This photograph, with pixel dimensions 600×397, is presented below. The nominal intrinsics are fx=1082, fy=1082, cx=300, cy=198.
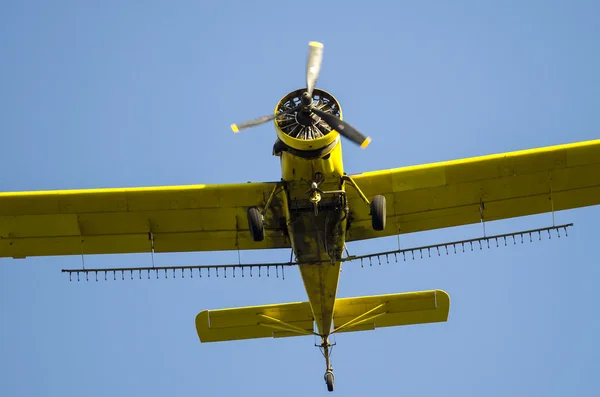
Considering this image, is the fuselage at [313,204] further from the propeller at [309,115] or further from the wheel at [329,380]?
the wheel at [329,380]

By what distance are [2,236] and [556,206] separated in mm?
11866

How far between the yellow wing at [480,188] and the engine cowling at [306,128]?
1.73 meters

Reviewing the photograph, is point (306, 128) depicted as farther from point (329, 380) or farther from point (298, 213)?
point (329, 380)

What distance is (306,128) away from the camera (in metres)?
20.6

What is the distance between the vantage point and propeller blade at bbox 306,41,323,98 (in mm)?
20734

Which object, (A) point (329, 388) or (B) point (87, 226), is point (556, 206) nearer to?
(A) point (329, 388)

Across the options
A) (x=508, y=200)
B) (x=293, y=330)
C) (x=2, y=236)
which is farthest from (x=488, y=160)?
(x=2, y=236)

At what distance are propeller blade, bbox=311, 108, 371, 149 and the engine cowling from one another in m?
0.16

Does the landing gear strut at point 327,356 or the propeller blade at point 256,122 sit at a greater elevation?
the propeller blade at point 256,122

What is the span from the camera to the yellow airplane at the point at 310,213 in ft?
71.5

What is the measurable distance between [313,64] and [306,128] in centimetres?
138

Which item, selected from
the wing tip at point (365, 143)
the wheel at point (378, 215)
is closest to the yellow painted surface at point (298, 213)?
the wheel at point (378, 215)

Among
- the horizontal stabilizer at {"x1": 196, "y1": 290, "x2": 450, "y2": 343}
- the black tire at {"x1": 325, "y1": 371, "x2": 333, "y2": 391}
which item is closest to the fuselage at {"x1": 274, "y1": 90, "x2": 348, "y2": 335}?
the horizontal stabilizer at {"x1": 196, "y1": 290, "x2": 450, "y2": 343}

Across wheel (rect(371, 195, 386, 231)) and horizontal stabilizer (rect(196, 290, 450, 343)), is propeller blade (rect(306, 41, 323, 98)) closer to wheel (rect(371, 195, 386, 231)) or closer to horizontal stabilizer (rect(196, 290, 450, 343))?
wheel (rect(371, 195, 386, 231))
